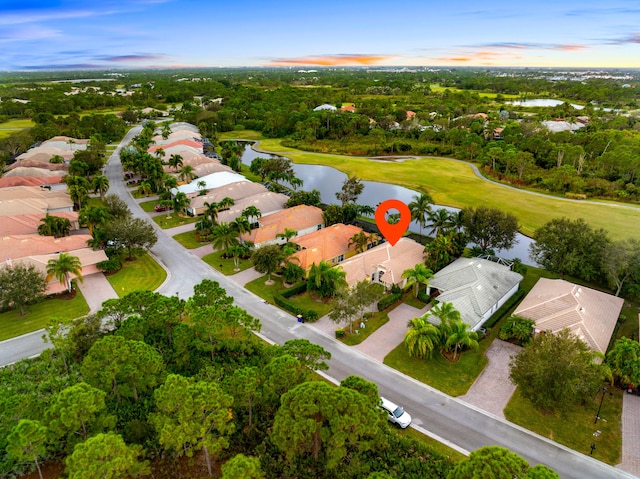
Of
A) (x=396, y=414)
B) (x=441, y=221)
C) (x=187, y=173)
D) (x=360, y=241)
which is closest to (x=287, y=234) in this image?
(x=360, y=241)

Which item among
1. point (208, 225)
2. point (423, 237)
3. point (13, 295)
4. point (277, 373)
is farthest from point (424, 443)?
point (208, 225)

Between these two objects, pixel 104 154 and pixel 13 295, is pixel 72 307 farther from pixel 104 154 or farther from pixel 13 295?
pixel 104 154

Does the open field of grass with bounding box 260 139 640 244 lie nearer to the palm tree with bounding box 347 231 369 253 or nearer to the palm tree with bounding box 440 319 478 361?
the palm tree with bounding box 347 231 369 253

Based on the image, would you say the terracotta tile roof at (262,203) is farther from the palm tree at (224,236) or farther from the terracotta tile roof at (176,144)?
the terracotta tile roof at (176,144)

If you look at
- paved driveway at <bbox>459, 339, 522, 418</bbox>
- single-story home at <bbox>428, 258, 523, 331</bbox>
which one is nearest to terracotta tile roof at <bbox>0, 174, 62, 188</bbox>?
single-story home at <bbox>428, 258, 523, 331</bbox>

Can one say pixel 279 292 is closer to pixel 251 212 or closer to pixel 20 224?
pixel 251 212
